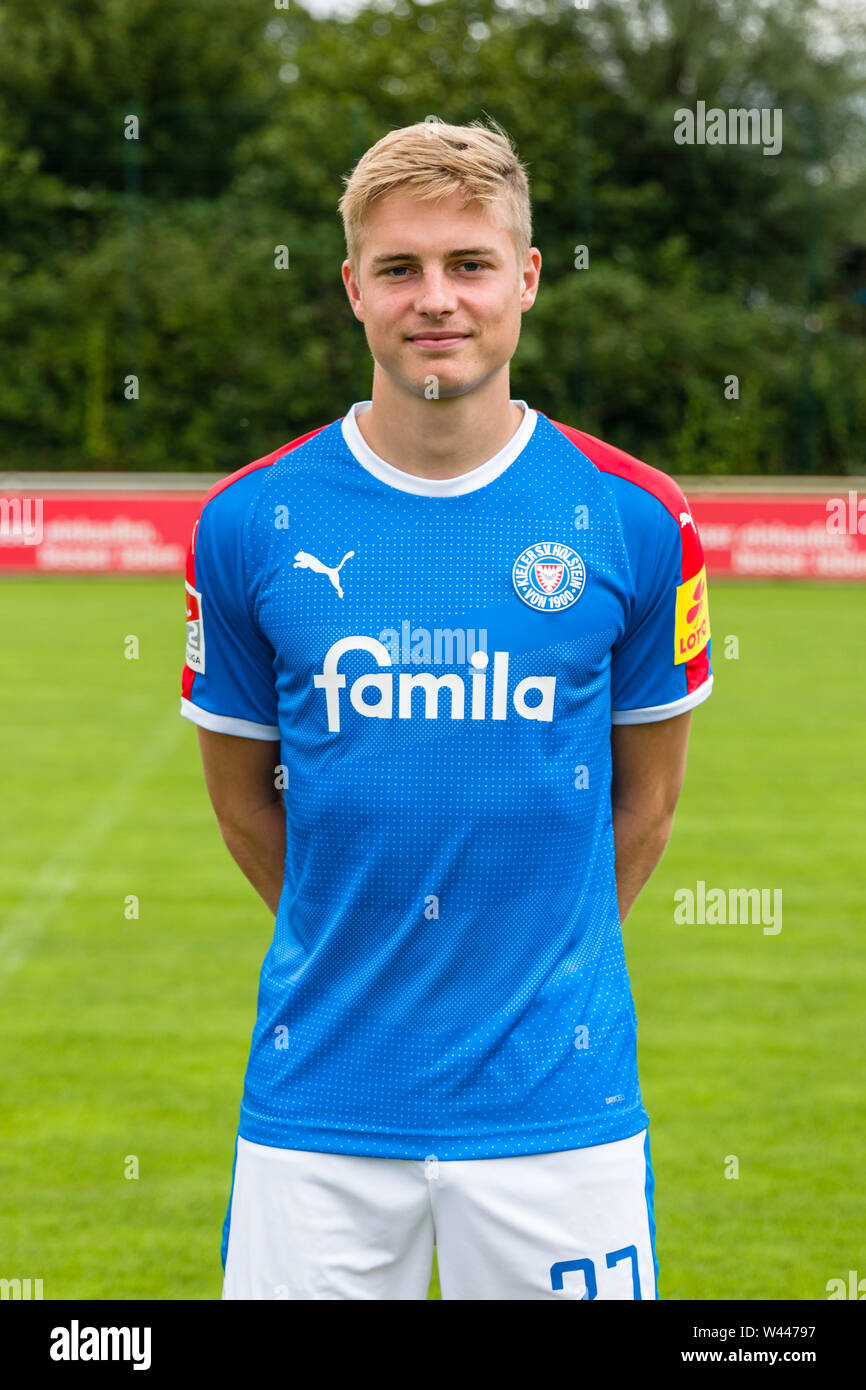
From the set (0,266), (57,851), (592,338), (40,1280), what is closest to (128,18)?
(0,266)

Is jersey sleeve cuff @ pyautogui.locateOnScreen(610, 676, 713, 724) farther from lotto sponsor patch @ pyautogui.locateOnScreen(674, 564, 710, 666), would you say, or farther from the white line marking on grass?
the white line marking on grass

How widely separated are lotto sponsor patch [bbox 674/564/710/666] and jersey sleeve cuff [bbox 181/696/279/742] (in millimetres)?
609

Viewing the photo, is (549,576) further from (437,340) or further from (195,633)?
(195,633)

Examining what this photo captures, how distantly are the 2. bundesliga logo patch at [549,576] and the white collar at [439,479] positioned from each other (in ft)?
0.39

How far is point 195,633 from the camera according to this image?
275cm

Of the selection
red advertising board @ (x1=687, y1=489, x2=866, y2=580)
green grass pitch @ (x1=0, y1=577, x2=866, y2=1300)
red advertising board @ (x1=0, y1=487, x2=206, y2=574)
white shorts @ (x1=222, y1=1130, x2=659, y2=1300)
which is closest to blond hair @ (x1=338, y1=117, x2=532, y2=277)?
white shorts @ (x1=222, y1=1130, x2=659, y2=1300)

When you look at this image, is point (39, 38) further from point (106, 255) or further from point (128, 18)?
point (106, 255)

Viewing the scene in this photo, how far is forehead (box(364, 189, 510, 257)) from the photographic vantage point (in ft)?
8.09

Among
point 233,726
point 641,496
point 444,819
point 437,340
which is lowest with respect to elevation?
point 444,819

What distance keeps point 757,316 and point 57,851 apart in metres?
18.2

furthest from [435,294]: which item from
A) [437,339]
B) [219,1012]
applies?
[219,1012]

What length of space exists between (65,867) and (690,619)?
7.72 metres

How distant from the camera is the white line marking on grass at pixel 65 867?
855 centimetres

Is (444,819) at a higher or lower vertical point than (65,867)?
higher
